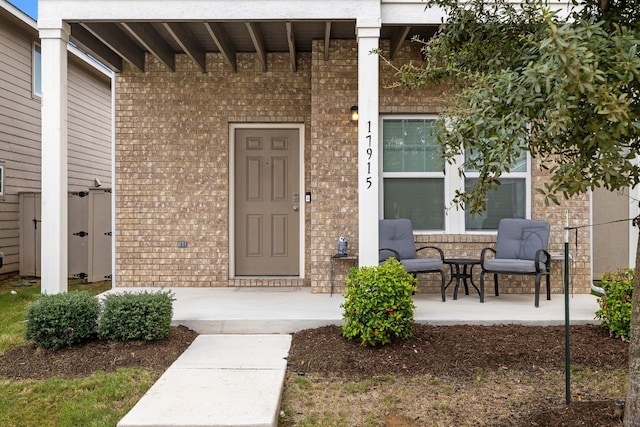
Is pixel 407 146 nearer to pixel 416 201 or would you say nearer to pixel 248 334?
pixel 416 201

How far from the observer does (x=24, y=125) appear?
8.62 m

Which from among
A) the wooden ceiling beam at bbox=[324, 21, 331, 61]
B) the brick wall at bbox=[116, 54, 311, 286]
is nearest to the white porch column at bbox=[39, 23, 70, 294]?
the brick wall at bbox=[116, 54, 311, 286]

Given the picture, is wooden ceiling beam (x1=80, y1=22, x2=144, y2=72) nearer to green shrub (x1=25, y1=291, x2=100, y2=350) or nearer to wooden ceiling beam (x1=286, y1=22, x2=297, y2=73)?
wooden ceiling beam (x1=286, y1=22, x2=297, y2=73)

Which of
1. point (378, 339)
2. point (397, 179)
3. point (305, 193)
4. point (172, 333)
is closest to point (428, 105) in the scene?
point (397, 179)

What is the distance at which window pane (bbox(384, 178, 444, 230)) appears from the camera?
5.98m

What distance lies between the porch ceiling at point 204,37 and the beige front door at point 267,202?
96 centimetres

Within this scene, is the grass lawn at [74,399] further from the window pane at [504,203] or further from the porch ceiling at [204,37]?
the window pane at [504,203]

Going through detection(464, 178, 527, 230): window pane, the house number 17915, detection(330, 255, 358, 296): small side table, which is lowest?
detection(330, 255, 358, 296): small side table

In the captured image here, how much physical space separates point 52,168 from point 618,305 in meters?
5.00

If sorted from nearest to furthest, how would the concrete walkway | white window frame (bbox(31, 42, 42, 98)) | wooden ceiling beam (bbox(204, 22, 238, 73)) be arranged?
the concrete walkway
wooden ceiling beam (bbox(204, 22, 238, 73))
white window frame (bbox(31, 42, 42, 98))

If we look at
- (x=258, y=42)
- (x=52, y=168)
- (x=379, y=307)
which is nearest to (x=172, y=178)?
(x=52, y=168)

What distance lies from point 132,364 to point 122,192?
3.25m

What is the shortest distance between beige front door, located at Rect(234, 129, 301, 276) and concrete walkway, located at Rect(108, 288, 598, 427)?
510 mm

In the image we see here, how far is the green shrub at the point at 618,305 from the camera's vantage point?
3.93m
